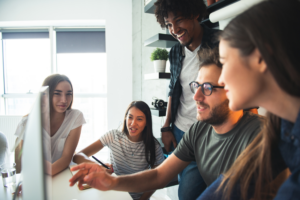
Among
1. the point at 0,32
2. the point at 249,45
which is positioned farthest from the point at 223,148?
the point at 0,32

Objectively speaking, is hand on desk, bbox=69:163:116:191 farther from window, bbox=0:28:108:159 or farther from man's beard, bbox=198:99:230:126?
window, bbox=0:28:108:159

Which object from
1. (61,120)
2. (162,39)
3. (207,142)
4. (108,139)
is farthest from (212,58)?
(61,120)

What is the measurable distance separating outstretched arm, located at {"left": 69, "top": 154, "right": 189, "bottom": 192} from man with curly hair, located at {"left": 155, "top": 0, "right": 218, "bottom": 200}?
25cm

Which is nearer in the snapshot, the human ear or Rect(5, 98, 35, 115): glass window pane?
the human ear

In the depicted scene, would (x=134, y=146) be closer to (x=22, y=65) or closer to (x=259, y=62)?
(x=259, y=62)

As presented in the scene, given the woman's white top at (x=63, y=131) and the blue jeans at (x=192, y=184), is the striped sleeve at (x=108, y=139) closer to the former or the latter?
the woman's white top at (x=63, y=131)

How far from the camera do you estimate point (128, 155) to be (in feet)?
5.11

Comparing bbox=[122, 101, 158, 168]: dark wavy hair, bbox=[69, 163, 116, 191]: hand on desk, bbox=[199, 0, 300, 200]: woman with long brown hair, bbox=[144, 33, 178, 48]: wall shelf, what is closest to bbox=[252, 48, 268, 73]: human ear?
bbox=[199, 0, 300, 200]: woman with long brown hair

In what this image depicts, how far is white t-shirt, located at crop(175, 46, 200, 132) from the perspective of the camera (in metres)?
1.38

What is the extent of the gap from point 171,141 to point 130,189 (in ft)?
2.63

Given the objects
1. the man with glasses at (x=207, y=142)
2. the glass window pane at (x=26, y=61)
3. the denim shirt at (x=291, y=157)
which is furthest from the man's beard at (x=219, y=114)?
the glass window pane at (x=26, y=61)

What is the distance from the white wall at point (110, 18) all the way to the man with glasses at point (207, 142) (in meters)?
2.65

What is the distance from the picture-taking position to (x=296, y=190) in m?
0.40

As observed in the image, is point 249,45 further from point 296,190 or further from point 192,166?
point 192,166
